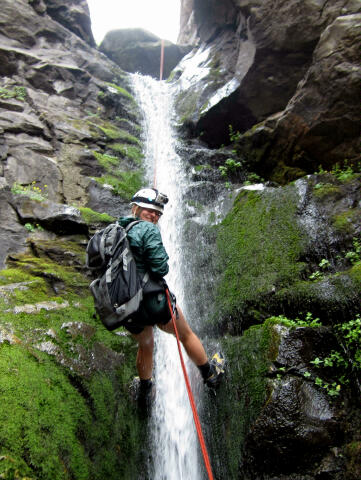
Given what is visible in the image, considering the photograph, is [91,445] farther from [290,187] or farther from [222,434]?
[290,187]

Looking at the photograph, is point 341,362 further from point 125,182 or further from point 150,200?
point 125,182

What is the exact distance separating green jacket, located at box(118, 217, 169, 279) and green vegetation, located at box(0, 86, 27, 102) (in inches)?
342

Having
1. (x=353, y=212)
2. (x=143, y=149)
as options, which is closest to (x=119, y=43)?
(x=143, y=149)

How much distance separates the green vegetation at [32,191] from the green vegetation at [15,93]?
4.09 meters

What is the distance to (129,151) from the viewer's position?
401 inches

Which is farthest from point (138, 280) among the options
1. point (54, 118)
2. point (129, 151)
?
point (54, 118)

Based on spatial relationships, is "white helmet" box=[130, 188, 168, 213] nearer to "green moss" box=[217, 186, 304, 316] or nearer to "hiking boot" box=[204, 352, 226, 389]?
"green moss" box=[217, 186, 304, 316]

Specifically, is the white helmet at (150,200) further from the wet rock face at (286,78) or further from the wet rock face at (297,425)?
the wet rock face at (286,78)

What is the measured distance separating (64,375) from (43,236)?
315 centimetres

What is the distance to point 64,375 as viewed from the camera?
3.45m

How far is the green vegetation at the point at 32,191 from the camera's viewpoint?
20.9ft

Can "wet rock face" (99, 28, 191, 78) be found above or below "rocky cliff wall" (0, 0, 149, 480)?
above

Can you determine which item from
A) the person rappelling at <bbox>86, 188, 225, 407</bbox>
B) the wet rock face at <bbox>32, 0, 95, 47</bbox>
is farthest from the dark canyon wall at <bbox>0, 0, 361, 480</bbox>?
the wet rock face at <bbox>32, 0, 95, 47</bbox>

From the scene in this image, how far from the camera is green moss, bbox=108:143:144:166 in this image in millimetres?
9922
